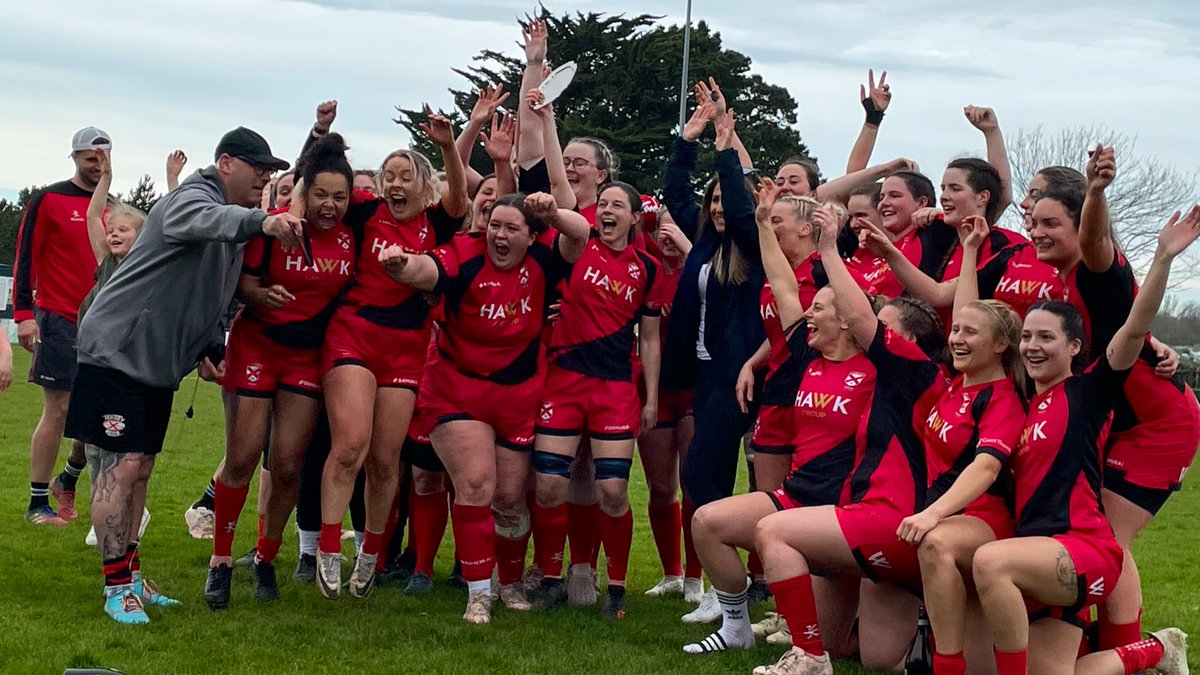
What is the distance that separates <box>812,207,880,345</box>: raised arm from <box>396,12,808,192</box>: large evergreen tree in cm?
3034

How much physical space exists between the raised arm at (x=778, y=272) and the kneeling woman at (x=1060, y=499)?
4.25 feet

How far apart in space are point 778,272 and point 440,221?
1.96m

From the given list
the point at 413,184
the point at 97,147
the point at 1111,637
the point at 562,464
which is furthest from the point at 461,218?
the point at 1111,637

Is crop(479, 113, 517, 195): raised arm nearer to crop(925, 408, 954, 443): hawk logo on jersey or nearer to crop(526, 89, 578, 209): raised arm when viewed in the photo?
crop(526, 89, 578, 209): raised arm

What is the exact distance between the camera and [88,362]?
21.4 feet

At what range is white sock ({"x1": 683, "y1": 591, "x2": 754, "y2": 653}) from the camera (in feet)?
21.3

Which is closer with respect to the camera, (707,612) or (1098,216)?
(1098,216)

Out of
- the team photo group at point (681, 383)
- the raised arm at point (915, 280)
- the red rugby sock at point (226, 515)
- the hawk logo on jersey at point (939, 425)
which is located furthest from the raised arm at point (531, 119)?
the hawk logo on jersey at point (939, 425)

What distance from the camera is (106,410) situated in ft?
21.3

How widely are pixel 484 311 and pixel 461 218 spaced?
61 centimetres

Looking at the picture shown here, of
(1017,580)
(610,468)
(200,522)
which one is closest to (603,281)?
(610,468)

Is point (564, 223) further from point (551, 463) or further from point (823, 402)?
point (823, 402)

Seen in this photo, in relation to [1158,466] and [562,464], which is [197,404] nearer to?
[562,464]

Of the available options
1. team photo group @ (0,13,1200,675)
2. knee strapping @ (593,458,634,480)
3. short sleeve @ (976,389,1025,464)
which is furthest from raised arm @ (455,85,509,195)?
short sleeve @ (976,389,1025,464)
